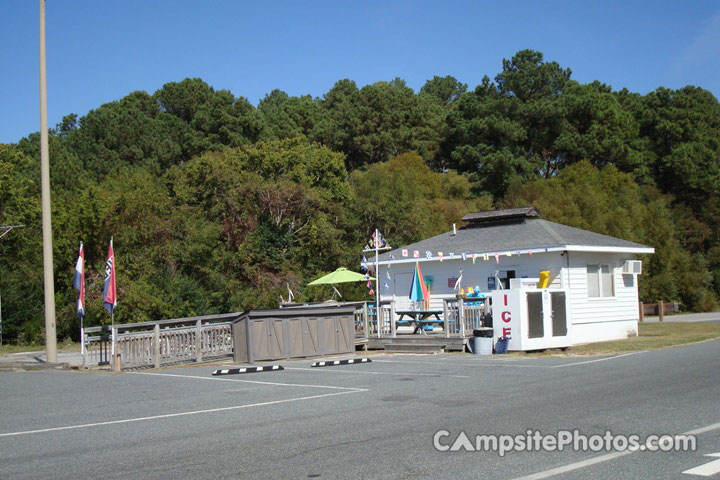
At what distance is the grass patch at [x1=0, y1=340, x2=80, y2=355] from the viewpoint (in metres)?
30.6

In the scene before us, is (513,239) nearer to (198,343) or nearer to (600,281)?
(600,281)

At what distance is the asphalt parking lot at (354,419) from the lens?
7332 millimetres

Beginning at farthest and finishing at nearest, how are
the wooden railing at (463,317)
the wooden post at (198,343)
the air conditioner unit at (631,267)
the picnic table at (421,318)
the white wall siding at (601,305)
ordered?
the air conditioner unit at (631,267) < the white wall siding at (601,305) < the picnic table at (421,318) < the wooden railing at (463,317) < the wooden post at (198,343)

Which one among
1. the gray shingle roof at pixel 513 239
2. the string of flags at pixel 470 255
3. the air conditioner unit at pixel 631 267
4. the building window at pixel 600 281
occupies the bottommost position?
the building window at pixel 600 281

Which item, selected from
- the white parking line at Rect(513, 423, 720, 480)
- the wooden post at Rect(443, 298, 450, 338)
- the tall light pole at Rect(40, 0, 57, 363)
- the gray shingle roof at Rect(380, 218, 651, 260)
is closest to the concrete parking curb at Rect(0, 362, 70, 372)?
the tall light pole at Rect(40, 0, 57, 363)

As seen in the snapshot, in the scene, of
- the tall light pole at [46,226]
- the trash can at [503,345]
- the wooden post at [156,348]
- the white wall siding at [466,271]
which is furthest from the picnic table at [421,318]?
the tall light pole at [46,226]

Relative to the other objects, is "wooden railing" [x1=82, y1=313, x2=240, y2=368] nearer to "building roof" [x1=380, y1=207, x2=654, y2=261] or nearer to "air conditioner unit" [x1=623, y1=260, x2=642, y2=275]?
"building roof" [x1=380, y1=207, x2=654, y2=261]

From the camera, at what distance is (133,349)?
20438mm

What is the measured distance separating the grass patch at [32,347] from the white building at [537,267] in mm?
14050

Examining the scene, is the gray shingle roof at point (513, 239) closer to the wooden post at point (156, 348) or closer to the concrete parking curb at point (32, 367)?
the wooden post at point (156, 348)

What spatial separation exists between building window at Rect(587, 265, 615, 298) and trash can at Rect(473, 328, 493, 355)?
6.63 meters

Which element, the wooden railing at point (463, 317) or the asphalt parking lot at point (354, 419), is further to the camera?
the wooden railing at point (463, 317)

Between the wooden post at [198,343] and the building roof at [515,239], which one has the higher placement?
the building roof at [515,239]

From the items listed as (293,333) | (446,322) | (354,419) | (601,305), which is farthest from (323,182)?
(354,419)
